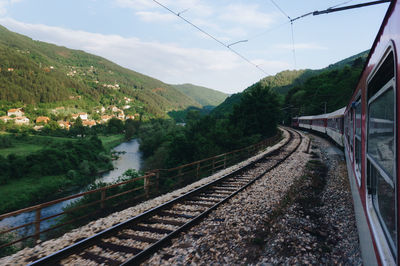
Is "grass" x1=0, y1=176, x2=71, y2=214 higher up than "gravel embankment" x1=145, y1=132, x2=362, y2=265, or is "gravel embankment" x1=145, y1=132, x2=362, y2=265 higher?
"gravel embankment" x1=145, y1=132, x2=362, y2=265

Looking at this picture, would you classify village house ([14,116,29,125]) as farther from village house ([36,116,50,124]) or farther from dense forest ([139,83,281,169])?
dense forest ([139,83,281,169])

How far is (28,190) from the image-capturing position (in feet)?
147

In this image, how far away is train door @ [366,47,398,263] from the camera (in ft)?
5.92

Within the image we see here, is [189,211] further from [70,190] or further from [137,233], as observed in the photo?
[70,190]

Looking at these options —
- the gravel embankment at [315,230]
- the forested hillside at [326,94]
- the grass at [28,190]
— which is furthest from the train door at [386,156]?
the forested hillside at [326,94]

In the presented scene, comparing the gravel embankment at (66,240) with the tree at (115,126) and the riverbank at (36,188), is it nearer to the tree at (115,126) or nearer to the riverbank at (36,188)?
the riverbank at (36,188)

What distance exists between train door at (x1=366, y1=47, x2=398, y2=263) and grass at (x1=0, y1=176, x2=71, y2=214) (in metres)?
46.9

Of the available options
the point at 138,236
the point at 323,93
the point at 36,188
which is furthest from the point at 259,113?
the point at 323,93

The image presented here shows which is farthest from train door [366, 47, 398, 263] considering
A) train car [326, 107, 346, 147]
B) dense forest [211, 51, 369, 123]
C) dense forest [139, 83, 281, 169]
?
dense forest [211, 51, 369, 123]

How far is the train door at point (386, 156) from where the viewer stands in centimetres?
180

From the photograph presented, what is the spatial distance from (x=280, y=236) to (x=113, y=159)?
72399mm

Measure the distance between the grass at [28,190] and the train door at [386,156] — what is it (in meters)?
46.9

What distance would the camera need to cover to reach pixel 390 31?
200cm

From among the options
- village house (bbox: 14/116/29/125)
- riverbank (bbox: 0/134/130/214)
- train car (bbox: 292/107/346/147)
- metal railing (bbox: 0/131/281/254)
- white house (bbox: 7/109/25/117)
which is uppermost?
white house (bbox: 7/109/25/117)
